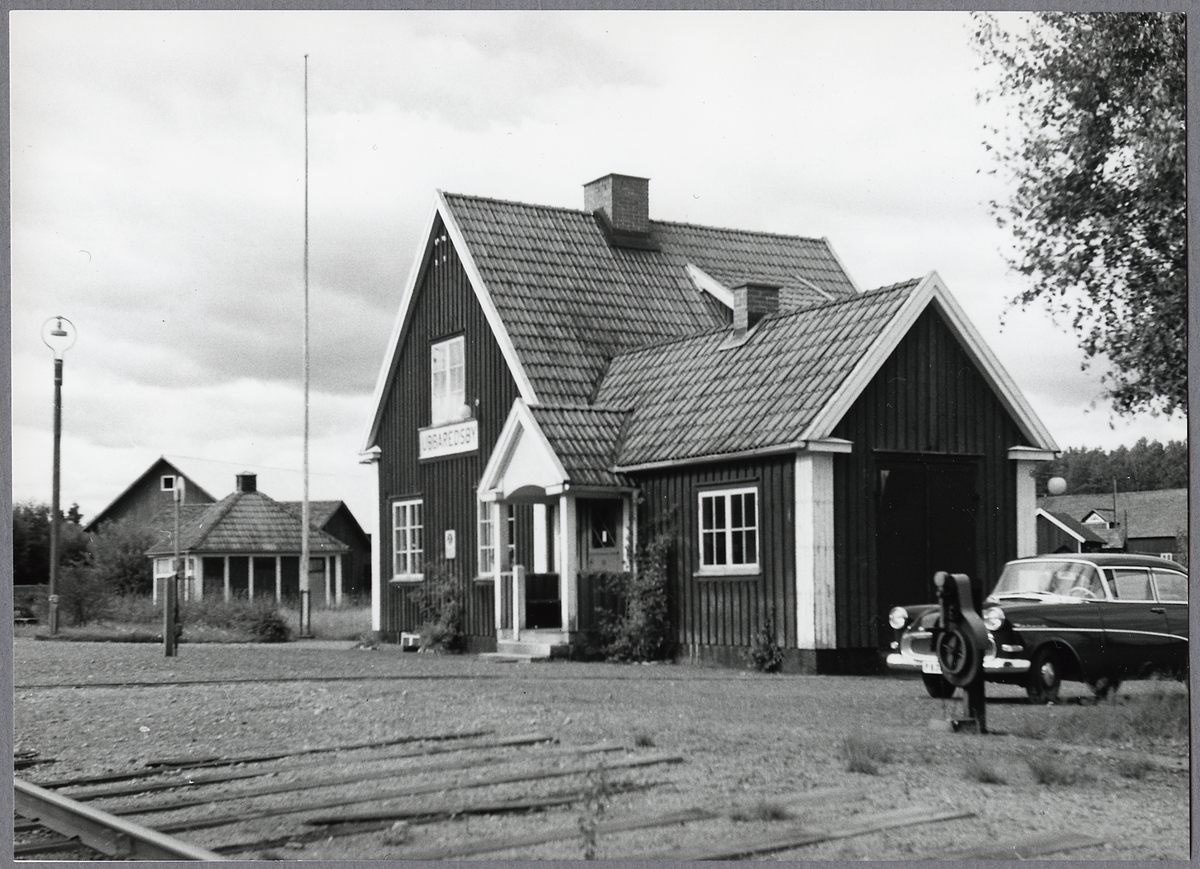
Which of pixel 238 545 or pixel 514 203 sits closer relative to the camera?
pixel 514 203

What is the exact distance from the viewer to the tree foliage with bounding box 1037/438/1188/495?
1031cm

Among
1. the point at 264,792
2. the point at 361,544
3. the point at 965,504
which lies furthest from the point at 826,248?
the point at 361,544

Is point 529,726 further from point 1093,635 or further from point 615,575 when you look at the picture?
point 615,575

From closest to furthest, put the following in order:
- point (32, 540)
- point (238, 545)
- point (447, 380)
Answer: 1. point (32, 540)
2. point (447, 380)
3. point (238, 545)

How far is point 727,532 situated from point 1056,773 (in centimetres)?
940

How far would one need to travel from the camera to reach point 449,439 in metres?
23.6

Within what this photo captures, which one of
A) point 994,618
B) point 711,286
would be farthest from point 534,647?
point 994,618

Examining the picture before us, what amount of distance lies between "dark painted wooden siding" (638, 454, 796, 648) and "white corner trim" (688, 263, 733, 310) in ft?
19.4

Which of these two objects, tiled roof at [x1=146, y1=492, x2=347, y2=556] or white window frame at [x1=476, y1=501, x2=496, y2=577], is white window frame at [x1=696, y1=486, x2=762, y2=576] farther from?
tiled roof at [x1=146, y1=492, x2=347, y2=556]

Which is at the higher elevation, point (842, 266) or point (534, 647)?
point (842, 266)

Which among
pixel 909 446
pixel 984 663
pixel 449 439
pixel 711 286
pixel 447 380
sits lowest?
pixel 984 663

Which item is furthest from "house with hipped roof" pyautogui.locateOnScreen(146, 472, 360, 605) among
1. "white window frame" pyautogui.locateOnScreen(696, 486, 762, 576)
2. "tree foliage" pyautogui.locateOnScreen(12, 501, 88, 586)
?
"tree foliage" pyautogui.locateOnScreen(12, 501, 88, 586)

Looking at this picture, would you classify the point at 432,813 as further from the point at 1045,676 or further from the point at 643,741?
the point at 1045,676

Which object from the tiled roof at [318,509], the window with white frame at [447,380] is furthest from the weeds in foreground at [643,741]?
the tiled roof at [318,509]
